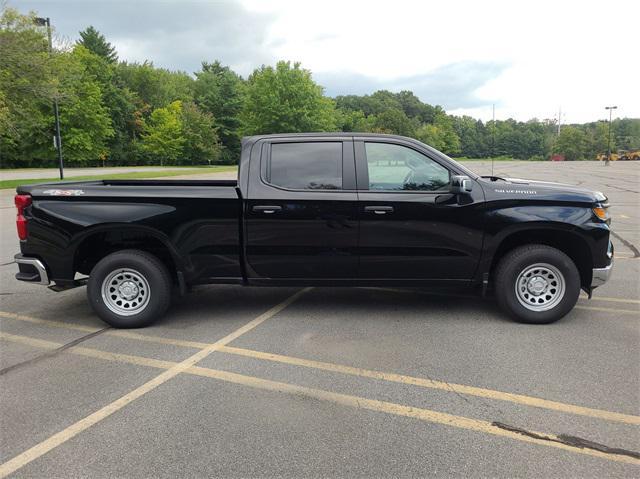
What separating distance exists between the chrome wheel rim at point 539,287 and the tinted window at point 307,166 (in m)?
2.09

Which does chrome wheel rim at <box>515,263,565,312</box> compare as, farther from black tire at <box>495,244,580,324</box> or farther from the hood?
the hood

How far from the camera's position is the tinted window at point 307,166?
4.82 m

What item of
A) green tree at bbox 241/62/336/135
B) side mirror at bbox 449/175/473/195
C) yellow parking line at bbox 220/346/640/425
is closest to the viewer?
yellow parking line at bbox 220/346/640/425

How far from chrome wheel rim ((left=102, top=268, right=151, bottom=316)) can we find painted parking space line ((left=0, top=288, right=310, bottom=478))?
3.27ft

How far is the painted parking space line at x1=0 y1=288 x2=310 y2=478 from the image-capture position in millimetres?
2686

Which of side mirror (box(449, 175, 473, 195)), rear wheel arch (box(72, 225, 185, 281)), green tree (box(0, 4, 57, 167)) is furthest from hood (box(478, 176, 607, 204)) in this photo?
green tree (box(0, 4, 57, 167))

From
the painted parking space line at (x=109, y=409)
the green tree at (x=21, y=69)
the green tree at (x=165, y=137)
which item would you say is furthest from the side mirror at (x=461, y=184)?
the green tree at (x=165, y=137)

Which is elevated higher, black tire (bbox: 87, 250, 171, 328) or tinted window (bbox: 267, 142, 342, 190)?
tinted window (bbox: 267, 142, 342, 190)

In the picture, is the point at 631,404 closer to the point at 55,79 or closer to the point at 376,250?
the point at 376,250

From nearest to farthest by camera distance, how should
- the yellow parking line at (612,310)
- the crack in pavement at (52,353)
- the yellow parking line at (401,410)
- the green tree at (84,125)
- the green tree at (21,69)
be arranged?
the yellow parking line at (401,410)
the crack in pavement at (52,353)
the yellow parking line at (612,310)
the green tree at (21,69)
the green tree at (84,125)

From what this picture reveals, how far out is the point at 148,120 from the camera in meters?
71.5

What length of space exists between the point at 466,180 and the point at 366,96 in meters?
135

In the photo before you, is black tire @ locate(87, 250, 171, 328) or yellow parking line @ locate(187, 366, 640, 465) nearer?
yellow parking line @ locate(187, 366, 640, 465)

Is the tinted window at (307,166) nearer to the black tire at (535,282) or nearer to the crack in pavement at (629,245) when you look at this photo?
the black tire at (535,282)
